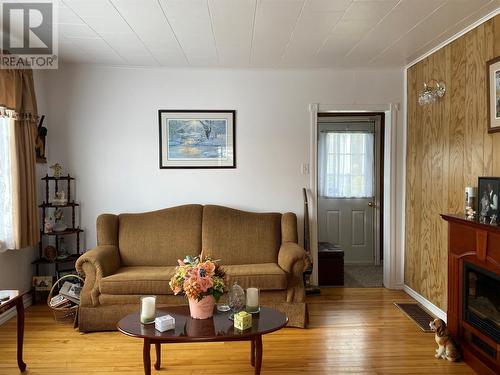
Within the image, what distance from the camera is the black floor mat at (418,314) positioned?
135 inches

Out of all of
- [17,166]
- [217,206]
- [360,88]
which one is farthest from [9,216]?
[360,88]

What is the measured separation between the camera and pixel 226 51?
3.78 meters

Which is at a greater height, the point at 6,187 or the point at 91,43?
the point at 91,43

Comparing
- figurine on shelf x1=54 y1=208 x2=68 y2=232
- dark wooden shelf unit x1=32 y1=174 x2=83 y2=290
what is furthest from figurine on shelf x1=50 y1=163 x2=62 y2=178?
figurine on shelf x1=54 y1=208 x2=68 y2=232

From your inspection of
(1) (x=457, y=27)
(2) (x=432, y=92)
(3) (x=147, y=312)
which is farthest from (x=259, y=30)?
(3) (x=147, y=312)

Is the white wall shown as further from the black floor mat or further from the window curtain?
the black floor mat

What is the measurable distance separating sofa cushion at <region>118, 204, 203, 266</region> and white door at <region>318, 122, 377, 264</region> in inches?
90.1

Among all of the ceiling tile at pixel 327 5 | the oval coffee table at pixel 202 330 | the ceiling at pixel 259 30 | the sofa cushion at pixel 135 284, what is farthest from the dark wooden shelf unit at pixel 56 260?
the ceiling tile at pixel 327 5

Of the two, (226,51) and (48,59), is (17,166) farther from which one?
(226,51)

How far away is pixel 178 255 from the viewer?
400 centimetres

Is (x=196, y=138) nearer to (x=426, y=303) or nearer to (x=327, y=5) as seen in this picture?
(x=327, y=5)

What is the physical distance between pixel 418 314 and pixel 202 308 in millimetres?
2230

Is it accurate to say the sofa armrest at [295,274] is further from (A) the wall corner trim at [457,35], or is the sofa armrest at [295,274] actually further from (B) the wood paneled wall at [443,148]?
(A) the wall corner trim at [457,35]

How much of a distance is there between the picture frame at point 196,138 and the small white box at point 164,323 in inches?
89.1
